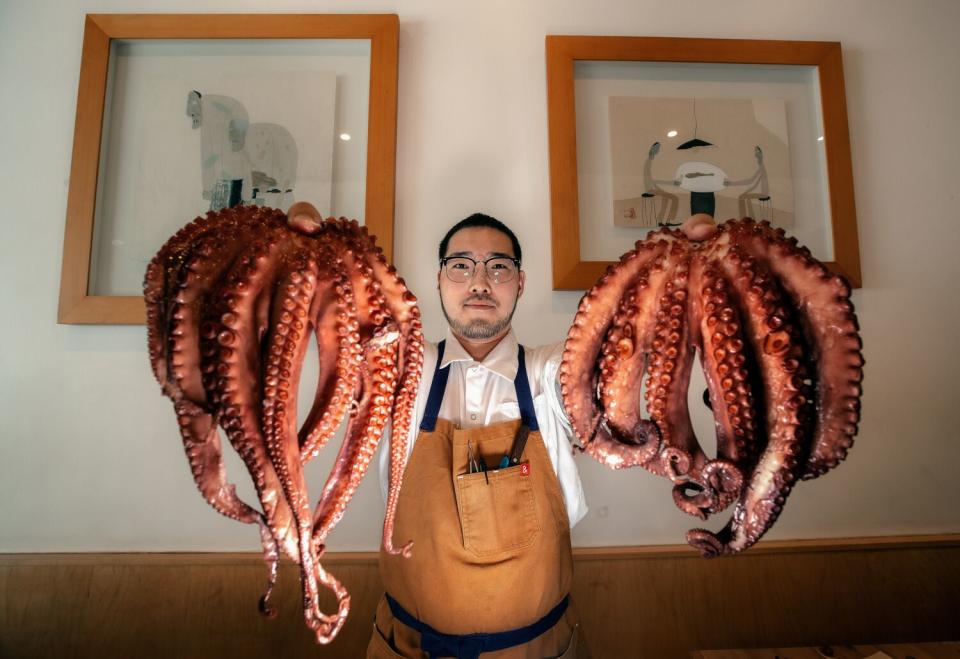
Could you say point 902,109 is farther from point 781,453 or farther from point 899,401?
point 781,453

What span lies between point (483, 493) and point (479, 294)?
55 centimetres

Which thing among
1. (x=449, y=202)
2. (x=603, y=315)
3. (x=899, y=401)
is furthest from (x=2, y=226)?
(x=899, y=401)

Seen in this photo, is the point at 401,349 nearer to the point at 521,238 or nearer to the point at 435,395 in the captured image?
the point at 435,395

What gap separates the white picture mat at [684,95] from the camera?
5.62ft

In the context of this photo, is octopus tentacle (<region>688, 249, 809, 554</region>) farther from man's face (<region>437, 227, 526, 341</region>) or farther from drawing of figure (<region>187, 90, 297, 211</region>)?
drawing of figure (<region>187, 90, 297, 211</region>)

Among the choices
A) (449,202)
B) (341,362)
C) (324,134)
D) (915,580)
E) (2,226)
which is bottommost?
(915,580)

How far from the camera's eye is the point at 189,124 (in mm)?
1692

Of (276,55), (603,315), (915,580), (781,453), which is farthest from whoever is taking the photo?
(276,55)

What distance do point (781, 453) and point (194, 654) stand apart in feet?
6.39

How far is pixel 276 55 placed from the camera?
5.63ft

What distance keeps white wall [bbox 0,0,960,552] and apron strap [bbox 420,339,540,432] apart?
340 mm

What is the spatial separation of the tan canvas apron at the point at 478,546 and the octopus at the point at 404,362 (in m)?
0.43

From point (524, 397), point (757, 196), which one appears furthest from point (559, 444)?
point (757, 196)

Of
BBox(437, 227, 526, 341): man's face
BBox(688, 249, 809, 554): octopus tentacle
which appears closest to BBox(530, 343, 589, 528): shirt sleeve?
BBox(437, 227, 526, 341): man's face
